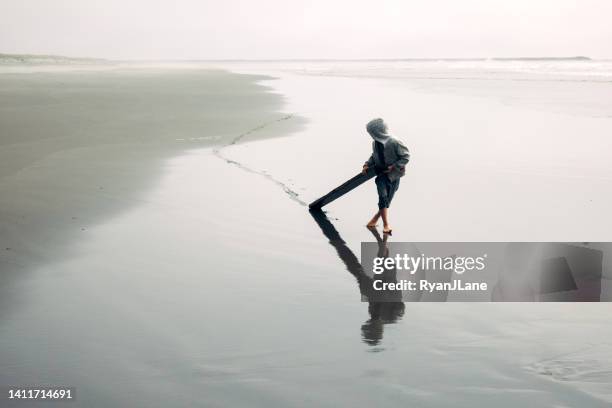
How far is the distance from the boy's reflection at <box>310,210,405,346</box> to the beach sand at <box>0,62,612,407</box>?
0.27ft

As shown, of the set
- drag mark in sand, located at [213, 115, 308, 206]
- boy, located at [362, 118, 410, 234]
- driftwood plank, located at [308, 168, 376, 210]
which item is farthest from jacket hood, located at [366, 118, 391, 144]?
drag mark in sand, located at [213, 115, 308, 206]

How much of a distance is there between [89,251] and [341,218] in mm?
3232

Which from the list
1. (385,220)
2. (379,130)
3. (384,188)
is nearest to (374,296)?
(385,220)

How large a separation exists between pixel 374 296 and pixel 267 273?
3.76 ft

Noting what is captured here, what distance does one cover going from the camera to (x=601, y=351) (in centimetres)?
387

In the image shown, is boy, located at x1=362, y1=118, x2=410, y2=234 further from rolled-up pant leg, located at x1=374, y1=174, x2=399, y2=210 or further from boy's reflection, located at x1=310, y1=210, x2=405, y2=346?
boy's reflection, located at x1=310, y1=210, x2=405, y2=346

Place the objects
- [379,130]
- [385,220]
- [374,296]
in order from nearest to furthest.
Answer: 1. [374,296]
2. [379,130]
3. [385,220]

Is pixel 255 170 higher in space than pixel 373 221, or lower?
higher

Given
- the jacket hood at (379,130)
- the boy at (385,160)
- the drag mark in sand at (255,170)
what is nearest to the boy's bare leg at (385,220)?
the boy at (385,160)

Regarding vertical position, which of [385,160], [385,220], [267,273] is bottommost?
[267,273]

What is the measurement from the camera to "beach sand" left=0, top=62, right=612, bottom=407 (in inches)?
138

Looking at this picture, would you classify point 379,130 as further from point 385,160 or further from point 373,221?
point 373,221

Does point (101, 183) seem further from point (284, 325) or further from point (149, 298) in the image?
point (284, 325)

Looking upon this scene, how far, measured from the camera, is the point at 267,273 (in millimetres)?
5453
